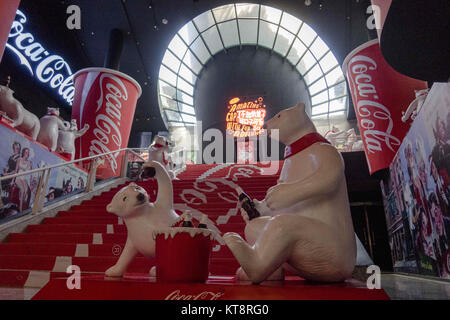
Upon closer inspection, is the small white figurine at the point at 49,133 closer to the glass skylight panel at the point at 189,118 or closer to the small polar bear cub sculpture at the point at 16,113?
the small polar bear cub sculpture at the point at 16,113

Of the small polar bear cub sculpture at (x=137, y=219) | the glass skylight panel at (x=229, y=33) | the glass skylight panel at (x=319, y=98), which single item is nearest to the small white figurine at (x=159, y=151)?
the small polar bear cub sculpture at (x=137, y=219)

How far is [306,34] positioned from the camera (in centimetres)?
1344

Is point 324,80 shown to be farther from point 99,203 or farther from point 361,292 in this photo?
point 361,292

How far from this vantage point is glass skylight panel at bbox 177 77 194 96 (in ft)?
51.8

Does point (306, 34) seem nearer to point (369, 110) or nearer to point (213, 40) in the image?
point (213, 40)

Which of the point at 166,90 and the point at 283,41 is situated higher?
the point at 283,41

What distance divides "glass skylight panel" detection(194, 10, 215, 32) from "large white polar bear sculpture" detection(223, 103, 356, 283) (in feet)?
43.0

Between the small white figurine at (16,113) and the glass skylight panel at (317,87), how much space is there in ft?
44.5

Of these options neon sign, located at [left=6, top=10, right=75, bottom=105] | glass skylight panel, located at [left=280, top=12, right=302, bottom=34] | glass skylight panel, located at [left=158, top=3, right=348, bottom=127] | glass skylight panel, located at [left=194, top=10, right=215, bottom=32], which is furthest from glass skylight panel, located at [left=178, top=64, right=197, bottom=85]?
neon sign, located at [left=6, top=10, right=75, bottom=105]

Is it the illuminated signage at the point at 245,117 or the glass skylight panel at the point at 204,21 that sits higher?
the glass skylight panel at the point at 204,21

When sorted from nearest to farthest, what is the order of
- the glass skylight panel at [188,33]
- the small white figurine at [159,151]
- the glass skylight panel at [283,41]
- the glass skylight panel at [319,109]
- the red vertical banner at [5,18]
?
the red vertical banner at [5,18], the small white figurine at [159,151], the glass skylight panel at [188,33], the glass skylight panel at [283,41], the glass skylight panel at [319,109]

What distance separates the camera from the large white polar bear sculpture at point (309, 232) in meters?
0.97

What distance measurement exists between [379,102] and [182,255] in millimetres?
4066

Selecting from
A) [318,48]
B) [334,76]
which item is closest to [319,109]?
[334,76]
